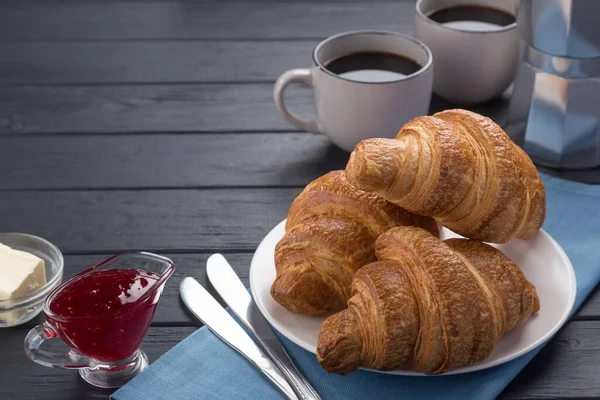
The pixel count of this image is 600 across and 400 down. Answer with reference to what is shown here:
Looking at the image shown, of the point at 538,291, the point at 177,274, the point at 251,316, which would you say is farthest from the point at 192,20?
the point at 538,291

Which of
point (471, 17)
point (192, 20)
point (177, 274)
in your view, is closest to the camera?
point (177, 274)

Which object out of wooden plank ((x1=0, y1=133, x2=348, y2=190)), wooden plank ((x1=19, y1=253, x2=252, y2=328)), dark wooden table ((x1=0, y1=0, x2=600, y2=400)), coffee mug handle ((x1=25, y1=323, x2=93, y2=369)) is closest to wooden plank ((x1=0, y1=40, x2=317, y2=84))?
dark wooden table ((x1=0, y1=0, x2=600, y2=400))

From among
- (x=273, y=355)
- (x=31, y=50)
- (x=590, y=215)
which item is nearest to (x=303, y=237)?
(x=273, y=355)

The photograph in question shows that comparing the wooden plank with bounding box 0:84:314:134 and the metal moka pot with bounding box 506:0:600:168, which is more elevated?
the metal moka pot with bounding box 506:0:600:168

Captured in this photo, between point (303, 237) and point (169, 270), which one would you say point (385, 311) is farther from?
point (169, 270)

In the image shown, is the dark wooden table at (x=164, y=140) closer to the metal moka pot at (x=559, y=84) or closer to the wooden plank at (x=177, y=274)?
the wooden plank at (x=177, y=274)

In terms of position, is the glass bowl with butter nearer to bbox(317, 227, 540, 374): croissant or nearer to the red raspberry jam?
the red raspberry jam

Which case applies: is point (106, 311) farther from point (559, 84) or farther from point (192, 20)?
point (192, 20)
